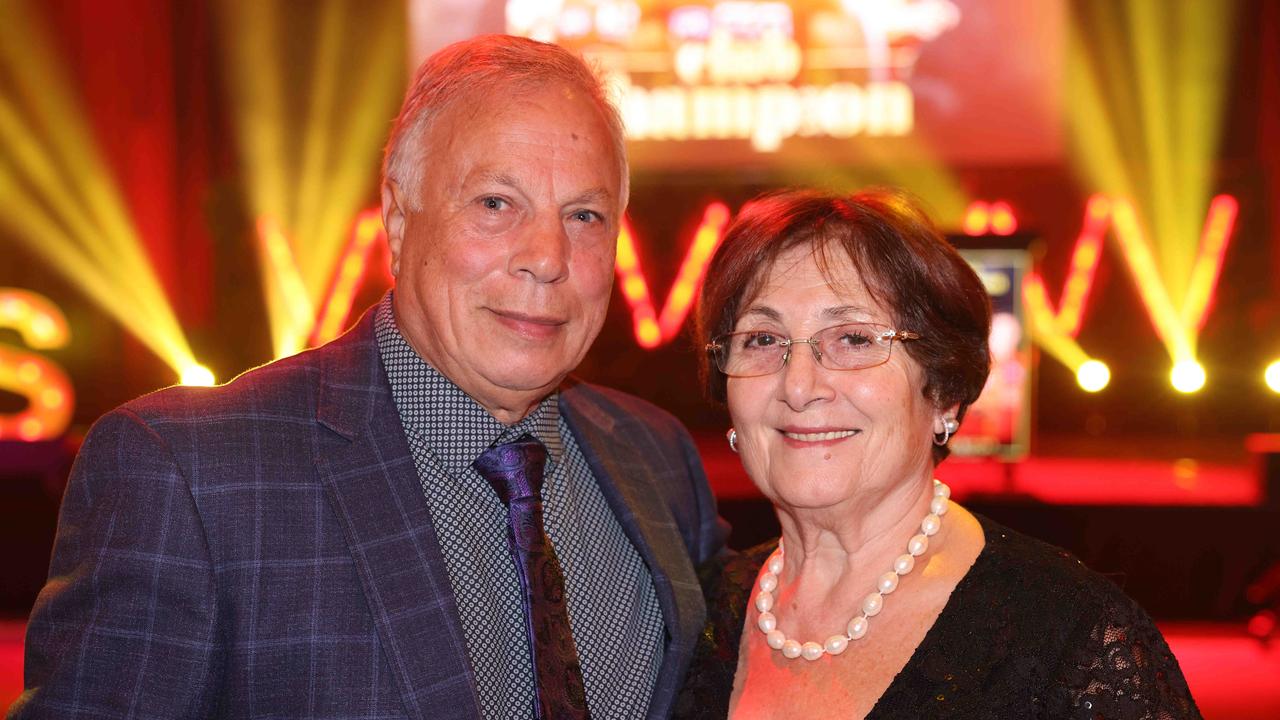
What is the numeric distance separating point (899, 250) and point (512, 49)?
2.42ft

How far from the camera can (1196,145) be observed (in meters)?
8.12

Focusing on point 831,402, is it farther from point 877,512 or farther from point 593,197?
point 593,197

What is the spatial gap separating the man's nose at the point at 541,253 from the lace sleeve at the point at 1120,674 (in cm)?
99

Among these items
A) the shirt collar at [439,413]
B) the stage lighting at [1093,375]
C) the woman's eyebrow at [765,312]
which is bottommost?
the stage lighting at [1093,375]

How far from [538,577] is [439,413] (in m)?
0.32

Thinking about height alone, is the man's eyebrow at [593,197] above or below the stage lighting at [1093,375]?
above

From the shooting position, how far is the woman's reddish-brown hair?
1827mm

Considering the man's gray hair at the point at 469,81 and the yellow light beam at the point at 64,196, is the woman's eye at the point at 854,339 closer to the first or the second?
the man's gray hair at the point at 469,81

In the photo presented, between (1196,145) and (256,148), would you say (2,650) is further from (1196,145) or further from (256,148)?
(1196,145)

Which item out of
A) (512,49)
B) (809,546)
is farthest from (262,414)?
(809,546)

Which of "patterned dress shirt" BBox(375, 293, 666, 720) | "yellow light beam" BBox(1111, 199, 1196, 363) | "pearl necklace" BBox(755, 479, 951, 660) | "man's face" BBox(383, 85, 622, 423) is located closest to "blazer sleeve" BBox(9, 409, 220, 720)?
"patterned dress shirt" BBox(375, 293, 666, 720)

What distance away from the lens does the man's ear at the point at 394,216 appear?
78.1 inches

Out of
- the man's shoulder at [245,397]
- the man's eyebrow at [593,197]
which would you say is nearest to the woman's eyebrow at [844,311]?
the man's eyebrow at [593,197]

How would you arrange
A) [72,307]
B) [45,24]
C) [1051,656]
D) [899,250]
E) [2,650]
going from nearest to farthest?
[1051,656]
[899,250]
[2,650]
[45,24]
[72,307]
